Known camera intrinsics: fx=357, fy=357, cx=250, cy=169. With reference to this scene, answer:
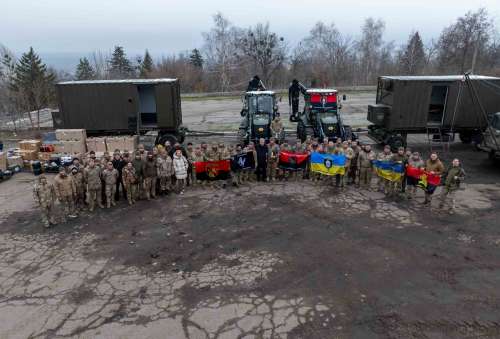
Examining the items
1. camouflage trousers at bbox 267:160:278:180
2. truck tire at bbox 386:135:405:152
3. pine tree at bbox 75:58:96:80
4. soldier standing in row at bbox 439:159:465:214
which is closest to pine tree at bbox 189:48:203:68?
pine tree at bbox 75:58:96:80

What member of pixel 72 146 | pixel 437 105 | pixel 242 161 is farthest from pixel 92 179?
pixel 437 105

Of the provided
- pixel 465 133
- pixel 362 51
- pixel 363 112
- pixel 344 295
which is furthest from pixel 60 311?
pixel 362 51

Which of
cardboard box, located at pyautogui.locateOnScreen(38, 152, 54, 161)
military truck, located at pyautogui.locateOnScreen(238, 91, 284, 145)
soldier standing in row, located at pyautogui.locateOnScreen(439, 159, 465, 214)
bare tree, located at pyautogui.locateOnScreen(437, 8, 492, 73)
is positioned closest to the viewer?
soldier standing in row, located at pyautogui.locateOnScreen(439, 159, 465, 214)

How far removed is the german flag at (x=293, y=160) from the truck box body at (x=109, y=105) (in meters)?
6.42

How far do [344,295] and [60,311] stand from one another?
4781 millimetres

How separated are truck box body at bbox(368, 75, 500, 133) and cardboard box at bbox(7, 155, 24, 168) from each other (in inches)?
608

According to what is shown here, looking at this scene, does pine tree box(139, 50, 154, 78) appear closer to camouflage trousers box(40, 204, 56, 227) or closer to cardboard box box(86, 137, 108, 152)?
cardboard box box(86, 137, 108, 152)

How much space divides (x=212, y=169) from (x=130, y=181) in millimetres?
2682

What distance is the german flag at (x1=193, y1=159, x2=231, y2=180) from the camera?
11.6m

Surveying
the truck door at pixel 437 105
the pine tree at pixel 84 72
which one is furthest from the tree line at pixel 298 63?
the truck door at pixel 437 105

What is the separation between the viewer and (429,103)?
15711mm

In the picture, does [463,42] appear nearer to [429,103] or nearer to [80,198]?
[429,103]

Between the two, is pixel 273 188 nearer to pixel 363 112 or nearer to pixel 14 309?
pixel 14 309

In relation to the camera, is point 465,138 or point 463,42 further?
point 463,42
